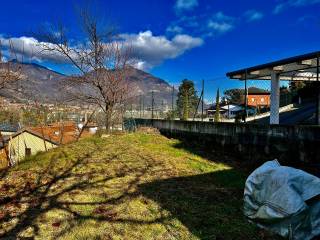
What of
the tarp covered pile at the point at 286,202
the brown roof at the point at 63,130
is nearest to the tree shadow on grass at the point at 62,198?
the tarp covered pile at the point at 286,202

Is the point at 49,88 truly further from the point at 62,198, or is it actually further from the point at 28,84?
the point at 62,198

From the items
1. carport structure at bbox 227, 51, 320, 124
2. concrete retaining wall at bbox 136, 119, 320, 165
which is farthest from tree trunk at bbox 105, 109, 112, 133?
carport structure at bbox 227, 51, 320, 124

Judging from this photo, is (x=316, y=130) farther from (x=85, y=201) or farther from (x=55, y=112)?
(x=55, y=112)

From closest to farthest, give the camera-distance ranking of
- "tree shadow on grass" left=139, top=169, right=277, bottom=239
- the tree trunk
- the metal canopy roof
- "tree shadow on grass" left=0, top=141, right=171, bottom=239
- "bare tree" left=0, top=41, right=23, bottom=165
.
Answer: "tree shadow on grass" left=139, top=169, right=277, bottom=239 < "tree shadow on grass" left=0, top=141, right=171, bottom=239 < "bare tree" left=0, top=41, right=23, bottom=165 < the metal canopy roof < the tree trunk

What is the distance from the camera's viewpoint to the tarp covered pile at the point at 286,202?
4.16 meters

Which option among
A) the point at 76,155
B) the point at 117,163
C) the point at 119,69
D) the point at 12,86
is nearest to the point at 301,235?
the point at 117,163

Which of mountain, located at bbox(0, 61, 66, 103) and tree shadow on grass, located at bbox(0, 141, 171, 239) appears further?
mountain, located at bbox(0, 61, 66, 103)

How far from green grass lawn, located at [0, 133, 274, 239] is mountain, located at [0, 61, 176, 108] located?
203cm

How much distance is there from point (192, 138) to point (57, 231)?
915cm

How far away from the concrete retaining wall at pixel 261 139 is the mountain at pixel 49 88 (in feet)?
A: 16.3

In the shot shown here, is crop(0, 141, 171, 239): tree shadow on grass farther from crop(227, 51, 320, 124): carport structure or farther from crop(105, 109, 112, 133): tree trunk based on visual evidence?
crop(105, 109, 112, 133): tree trunk

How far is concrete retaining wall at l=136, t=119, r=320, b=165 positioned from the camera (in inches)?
310

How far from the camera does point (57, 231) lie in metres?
4.75

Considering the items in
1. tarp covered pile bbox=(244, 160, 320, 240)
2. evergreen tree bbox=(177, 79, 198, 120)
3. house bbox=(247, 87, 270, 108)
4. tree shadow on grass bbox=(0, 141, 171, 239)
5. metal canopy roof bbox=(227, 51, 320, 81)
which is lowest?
tree shadow on grass bbox=(0, 141, 171, 239)
